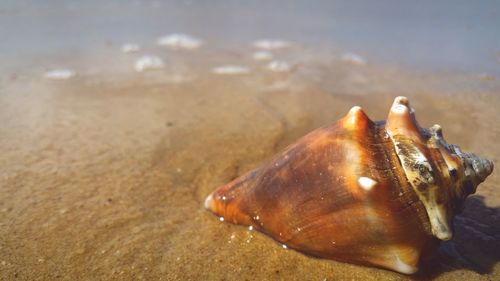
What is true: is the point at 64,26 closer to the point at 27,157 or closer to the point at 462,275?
the point at 27,157

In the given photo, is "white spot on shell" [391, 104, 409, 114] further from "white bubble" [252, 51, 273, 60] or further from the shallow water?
"white bubble" [252, 51, 273, 60]

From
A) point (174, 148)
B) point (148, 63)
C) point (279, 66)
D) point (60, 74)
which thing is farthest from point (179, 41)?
point (174, 148)

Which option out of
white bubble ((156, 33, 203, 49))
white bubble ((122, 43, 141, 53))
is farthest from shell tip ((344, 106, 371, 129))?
white bubble ((156, 33, 203, 49))

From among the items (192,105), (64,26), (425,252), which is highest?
(425,252)

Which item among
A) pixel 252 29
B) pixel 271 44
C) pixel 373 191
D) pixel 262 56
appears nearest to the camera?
pixel 373 191

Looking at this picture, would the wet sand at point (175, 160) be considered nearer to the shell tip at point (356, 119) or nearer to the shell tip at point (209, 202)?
the shell tip at point (209, 202)

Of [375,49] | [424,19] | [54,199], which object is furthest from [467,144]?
[424,19]

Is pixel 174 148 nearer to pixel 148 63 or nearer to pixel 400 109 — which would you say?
pixel 400 109
